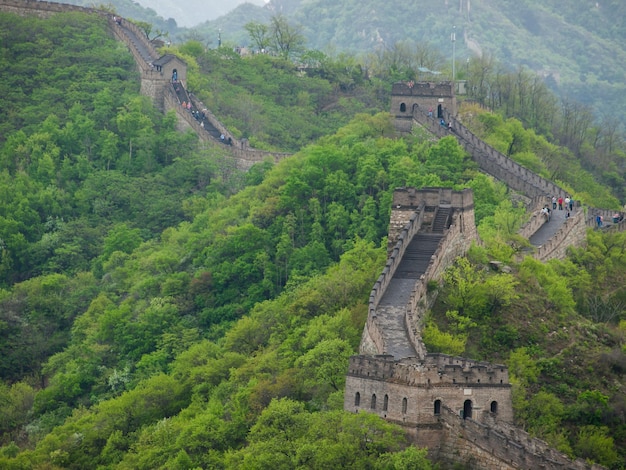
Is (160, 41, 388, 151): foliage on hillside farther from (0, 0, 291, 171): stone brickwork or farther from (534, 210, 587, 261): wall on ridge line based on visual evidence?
(534, 210, 587, 261): wall on ridge line

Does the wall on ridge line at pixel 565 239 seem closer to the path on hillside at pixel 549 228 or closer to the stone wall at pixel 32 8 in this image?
the path on hillside at pixel 549 228

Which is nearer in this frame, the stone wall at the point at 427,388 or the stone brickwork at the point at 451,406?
the stone brickwork at the point at 451,406

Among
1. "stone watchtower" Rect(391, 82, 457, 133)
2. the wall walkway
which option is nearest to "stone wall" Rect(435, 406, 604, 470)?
the wall walkway

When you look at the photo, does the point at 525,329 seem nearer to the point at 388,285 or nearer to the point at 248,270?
the point at 388,285

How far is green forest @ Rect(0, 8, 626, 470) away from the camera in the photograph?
62375mm

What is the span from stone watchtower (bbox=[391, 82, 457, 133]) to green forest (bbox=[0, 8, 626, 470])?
1903mm

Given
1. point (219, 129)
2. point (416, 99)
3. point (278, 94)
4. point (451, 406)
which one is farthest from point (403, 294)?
point (278, 94)

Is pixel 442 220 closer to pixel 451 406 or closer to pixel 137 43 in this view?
pixel 451 406

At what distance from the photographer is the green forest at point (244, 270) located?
62.4 metres

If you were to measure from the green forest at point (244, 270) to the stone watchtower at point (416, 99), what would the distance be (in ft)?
6.24

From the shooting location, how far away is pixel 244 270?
8906 centimetres

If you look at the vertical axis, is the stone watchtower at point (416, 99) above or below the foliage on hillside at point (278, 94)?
above

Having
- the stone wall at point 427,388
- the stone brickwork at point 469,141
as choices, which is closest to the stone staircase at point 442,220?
the stone brickwork at point 469,141

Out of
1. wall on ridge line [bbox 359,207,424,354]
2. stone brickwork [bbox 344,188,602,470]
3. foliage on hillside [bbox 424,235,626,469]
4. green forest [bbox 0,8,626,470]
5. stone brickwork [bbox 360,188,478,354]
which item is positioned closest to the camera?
stone brickwork [bbox 344,188,602,470]
